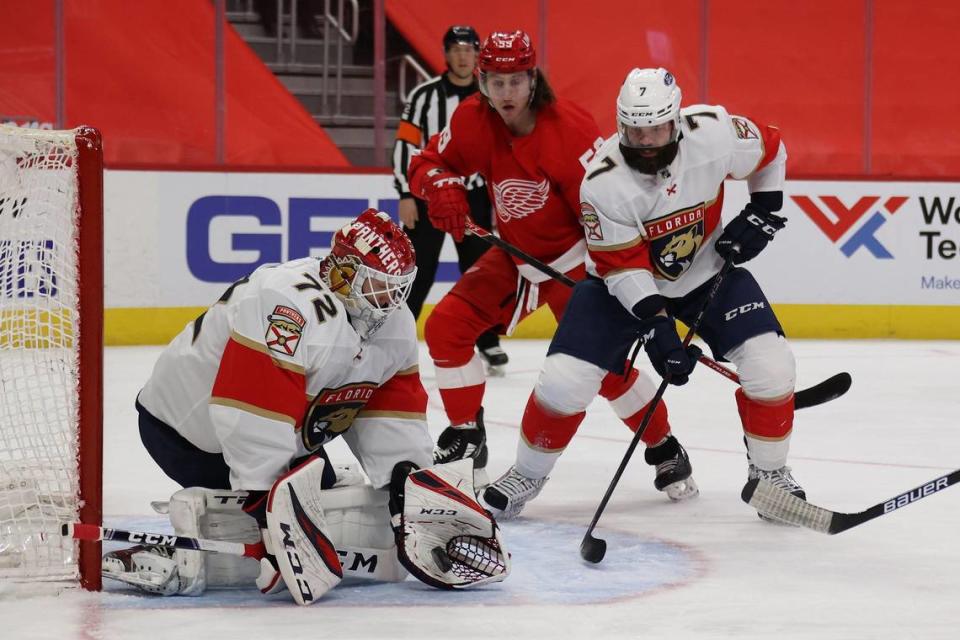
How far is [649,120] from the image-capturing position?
2811mm

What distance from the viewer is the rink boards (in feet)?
20.3

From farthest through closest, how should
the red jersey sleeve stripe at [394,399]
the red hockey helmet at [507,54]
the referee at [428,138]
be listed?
the referee at [428,138]
the red hockey helmet at [507,54]
the red jersey sleeve stripe at [394,399]

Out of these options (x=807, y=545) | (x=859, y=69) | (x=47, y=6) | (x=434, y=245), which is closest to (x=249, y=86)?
(x=47, y=6)

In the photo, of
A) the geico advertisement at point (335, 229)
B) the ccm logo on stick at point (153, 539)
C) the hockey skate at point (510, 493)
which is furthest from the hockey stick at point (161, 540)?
the geico advertisement at point (335, 229)

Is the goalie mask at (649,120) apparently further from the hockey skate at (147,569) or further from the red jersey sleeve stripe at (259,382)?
the hockey skate at (147,569)

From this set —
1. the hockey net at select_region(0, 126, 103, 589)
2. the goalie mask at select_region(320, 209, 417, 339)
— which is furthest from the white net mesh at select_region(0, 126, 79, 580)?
the goalie mask at select_region(320, 209, 417, 339)

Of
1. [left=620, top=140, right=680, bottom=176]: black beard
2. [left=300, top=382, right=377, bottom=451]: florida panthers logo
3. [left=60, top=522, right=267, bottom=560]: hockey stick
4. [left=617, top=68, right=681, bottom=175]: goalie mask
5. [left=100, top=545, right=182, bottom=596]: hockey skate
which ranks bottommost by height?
[left=100, top=545, right=182, bottom=596]: hockey skate

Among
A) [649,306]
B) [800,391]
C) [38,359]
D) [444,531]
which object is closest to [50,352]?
[38,359]

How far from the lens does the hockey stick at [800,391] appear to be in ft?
10.7

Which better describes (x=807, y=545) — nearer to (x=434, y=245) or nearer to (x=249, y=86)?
(x=434, y=245)

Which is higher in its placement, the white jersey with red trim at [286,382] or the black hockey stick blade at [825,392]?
the white jersey with red trim at [286,382]

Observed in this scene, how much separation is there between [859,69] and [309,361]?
5.88 metres

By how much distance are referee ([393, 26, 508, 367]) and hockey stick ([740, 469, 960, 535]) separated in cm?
234

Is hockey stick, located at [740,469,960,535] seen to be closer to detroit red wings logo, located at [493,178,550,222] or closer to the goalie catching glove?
the goalie catching glove
